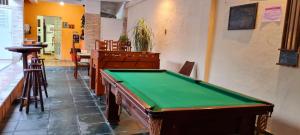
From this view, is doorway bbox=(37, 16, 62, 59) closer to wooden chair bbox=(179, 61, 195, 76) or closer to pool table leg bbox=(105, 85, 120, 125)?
wooden chair bbox=(179, 61, 195, 76)

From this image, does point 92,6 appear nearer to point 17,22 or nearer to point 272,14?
point 17,22

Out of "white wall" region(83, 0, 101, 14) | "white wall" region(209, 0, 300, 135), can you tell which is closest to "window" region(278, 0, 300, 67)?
"white wall" region(209, 0, 300, 135)

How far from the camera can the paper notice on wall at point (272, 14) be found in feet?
9.68

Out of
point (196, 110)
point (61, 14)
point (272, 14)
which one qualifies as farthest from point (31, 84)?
point (61, 14)

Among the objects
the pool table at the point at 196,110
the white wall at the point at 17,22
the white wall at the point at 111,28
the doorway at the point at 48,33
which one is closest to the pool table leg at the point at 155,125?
the pool table at the point at 196,110

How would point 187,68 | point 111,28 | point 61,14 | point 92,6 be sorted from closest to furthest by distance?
point 187,68
point 92,6
point 111,28
point 61,14

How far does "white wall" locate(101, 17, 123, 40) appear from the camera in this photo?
9555 mm

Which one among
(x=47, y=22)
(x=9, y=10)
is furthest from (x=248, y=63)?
(x=47, y=22)

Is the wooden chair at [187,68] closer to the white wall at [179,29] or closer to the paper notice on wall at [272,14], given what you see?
the white wall at [179,29]

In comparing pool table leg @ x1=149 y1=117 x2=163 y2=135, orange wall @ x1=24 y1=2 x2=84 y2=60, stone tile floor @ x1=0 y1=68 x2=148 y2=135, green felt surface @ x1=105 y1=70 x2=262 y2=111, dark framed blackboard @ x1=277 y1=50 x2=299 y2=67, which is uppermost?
orange wall @ x1=24 y1=2 x2=84 y2=60

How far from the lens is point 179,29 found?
17.4ft

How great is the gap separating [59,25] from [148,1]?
6.11 meters

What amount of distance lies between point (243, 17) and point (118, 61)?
245 centimetres

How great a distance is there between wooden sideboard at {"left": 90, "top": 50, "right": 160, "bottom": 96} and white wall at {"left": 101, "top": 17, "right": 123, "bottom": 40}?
4.79 meters
